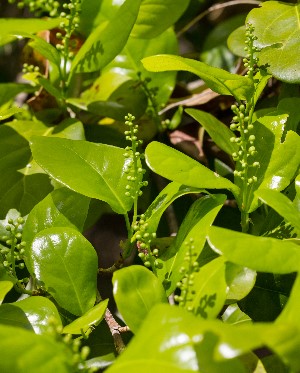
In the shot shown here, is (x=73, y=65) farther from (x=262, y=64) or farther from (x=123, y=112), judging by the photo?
(x=262, y=64)

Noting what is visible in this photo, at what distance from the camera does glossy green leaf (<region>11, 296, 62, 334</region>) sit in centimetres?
88

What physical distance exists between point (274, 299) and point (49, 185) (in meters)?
0.48

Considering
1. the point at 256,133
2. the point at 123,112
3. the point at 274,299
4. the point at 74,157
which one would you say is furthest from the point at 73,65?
the point at 274,299

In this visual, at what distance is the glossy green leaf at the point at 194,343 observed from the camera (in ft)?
1.97

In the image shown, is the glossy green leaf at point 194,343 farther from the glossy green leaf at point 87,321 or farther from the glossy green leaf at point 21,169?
the glossy green leaf at point 21,169

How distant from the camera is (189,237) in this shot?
92cm

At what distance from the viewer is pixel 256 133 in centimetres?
103

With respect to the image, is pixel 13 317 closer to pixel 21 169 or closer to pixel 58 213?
pixel 58 213

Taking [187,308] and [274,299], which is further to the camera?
[274,299]

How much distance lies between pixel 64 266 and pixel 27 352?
0.99 ft

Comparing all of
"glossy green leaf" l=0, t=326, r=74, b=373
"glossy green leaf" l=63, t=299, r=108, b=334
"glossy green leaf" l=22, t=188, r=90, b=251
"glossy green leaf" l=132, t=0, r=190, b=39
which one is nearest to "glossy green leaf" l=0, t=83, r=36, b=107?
"glossy green leaf" l=132, t=0, r=190, b=39

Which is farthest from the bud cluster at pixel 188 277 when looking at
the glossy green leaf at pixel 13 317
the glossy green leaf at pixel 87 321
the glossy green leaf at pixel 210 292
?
the glossy green leaf at pixel 13 317

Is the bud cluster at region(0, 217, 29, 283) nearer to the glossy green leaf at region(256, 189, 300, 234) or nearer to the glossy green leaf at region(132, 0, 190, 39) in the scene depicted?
the glossy green leaf at region(256, 189, 300, 234)

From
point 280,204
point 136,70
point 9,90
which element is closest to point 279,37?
point 136,70
